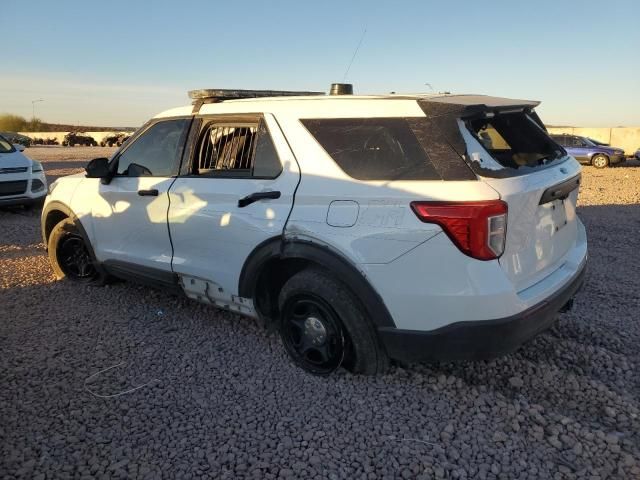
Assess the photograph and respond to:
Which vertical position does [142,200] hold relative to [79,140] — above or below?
below

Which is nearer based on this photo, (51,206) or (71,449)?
(71,449)

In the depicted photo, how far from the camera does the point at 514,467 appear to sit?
2.51m

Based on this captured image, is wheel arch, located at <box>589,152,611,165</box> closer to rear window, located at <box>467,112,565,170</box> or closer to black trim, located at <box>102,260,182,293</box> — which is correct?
rear window, located at <box>467,112,565,170</box>

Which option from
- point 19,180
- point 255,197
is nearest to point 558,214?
point 255,197

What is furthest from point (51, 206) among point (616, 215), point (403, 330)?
point (616, 215)

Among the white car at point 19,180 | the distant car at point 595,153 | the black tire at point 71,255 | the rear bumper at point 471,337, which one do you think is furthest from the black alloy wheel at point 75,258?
the distant car at point 595,153

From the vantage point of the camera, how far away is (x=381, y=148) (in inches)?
119

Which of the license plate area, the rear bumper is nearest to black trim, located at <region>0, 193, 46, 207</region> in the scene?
the rear bumper

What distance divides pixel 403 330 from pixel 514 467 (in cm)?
85

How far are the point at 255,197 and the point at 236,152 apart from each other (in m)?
0.55

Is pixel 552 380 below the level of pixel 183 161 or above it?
below

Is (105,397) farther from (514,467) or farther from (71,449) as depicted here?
(514,467)

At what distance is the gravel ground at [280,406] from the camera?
8.40 feet

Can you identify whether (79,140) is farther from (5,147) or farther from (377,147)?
(377,147)
